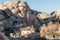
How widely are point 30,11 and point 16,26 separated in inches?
1531

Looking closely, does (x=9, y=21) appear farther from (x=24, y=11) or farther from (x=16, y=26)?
(x=24, y=11)

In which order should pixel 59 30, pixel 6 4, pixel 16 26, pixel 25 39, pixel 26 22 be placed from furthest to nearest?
pixel 6 4
pixel 26 22
pixel 16 26
pixel 59 30
pixel 25 39

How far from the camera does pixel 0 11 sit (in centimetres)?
13875

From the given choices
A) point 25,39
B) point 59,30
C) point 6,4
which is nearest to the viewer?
point 25,39

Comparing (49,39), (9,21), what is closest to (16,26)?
(9,21)

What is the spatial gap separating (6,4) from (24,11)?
11.8 metres

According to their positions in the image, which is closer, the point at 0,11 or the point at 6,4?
the point at 0,11

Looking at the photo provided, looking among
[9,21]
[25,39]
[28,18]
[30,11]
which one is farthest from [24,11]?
[25,39]

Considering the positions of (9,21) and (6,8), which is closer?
(9,21)

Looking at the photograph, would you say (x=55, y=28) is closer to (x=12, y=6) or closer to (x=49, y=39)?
(x=49, y=39)

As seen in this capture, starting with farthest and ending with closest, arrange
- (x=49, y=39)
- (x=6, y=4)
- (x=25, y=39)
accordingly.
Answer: (x=6, y=4), (x=25, y=39), (x=49, y=39)

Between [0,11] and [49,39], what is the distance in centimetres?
6664

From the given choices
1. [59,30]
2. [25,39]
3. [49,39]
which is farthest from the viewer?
[59,30]

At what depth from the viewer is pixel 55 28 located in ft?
311
